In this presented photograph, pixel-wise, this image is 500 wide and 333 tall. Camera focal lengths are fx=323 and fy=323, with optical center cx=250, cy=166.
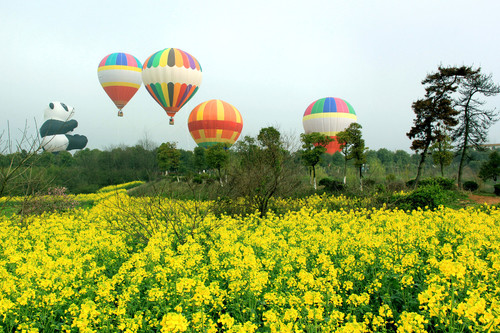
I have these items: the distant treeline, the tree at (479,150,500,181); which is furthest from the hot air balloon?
the tree at (479,150,500,181)

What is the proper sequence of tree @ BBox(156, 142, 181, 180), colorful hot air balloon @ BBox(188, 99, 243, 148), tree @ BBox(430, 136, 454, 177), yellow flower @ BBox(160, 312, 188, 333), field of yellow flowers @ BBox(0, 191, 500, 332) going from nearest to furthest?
yellow flower @ BBox(160, 312, 188, 333), field of yellow flowers @ BBox(0, 191, 500, 332), tree @ BBox(430, 136, 454, 177), colorful hot air balloon @ BBox(188, 99, 243, 148), tree @ BBox(156, 142, 181, 180)

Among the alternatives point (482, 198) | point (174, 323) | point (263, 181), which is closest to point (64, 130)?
point (263, 181)

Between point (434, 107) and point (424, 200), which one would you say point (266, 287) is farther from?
point (434, 107)

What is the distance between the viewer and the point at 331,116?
42.2m

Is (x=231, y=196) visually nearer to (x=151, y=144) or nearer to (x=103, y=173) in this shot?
(x=103, y=173)

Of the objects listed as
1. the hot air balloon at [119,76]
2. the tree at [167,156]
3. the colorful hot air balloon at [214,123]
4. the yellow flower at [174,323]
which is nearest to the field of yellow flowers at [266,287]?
the yellow flower at [174,323]

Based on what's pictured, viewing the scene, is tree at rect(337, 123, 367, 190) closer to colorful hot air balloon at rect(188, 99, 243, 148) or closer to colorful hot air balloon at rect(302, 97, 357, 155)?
colorful hot air balloon at rect(302, 97, 357, 155)

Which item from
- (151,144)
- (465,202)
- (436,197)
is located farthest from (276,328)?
(151,144)

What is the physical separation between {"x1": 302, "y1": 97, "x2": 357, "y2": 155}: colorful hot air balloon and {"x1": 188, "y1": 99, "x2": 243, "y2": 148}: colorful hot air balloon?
33.9 ft

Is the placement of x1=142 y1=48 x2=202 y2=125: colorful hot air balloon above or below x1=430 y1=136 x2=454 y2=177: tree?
above

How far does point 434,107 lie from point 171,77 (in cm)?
2390

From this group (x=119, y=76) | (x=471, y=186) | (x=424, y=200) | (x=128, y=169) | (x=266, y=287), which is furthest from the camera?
(x=128, y=169)

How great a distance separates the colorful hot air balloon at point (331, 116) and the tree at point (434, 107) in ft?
50.1

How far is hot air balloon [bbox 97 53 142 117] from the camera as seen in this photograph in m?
35.5
